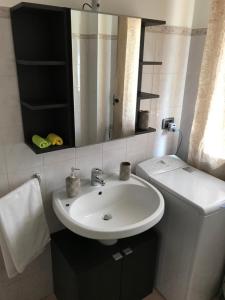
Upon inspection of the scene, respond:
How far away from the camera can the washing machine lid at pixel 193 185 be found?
1.44 metres

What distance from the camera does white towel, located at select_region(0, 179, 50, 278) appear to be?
4.26ft

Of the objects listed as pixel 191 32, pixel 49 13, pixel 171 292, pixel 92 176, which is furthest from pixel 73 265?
pixel 191 32

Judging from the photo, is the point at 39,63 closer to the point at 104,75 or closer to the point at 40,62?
the point at 40,62

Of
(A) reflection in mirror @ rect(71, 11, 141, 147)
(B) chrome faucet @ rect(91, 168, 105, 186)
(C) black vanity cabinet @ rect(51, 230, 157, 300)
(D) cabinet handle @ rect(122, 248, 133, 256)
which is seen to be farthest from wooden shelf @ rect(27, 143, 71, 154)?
(D) cabinet handle @ rect(122, 248, 133, 256)

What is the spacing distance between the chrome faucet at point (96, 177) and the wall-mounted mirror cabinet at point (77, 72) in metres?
0.19

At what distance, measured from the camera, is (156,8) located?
158cm

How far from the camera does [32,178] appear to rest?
4.69 ft

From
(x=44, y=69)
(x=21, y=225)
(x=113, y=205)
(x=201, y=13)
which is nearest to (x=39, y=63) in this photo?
(x=44, y=69)

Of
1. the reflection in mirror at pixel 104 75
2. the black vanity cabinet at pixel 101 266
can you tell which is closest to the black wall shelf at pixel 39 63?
the reflection in mirror at pixel 104 75

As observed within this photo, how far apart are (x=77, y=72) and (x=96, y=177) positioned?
2.12 feet

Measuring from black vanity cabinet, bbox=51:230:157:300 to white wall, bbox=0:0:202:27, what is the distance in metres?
1.37

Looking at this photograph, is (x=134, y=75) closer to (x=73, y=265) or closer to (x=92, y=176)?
(x=92, y=176)

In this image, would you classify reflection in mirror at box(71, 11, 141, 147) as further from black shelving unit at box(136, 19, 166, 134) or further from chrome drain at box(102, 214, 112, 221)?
chrome drain at box(102, 214, 112, 221)

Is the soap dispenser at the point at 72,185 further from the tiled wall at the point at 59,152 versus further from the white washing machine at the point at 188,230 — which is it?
the white washing machine at the point at 188,230
